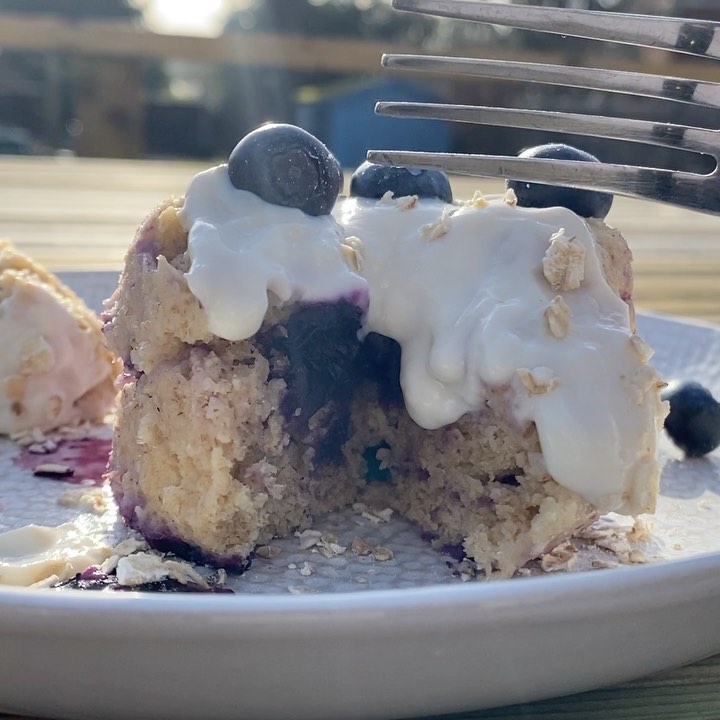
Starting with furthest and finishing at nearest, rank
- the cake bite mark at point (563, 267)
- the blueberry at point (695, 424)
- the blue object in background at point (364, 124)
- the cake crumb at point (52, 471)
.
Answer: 1. the blue object in background at point (364, 124)
2. the blueberry at point (695, 424)
3. the cake crumb at point (52, 471)
4. the cake bite mark at point (563, 267)

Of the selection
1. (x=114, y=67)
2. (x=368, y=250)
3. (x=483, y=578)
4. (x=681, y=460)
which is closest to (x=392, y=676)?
(x=483, y=578)

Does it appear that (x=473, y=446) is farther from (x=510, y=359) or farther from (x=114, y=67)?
(x=114, y=67)

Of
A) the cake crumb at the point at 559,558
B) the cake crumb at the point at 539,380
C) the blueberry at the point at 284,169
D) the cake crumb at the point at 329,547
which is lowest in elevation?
the cake crumb at the point at 329,547

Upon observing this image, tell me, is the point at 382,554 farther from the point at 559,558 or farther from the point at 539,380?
the point at 539,380

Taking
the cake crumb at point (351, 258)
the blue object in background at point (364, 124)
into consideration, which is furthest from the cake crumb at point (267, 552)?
the blue object in background at point (364, 124)

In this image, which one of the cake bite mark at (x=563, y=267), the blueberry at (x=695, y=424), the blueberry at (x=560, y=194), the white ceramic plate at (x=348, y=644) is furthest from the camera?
the blueberry at (x=695, y=424)

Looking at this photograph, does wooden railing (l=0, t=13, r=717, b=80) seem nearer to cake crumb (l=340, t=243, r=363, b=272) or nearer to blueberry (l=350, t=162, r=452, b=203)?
blueberry (l=350, t=162, r=452, b=203)

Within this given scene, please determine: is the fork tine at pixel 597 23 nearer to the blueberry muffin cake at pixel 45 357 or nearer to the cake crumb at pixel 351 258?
the cake crumb at pixel 351 258
